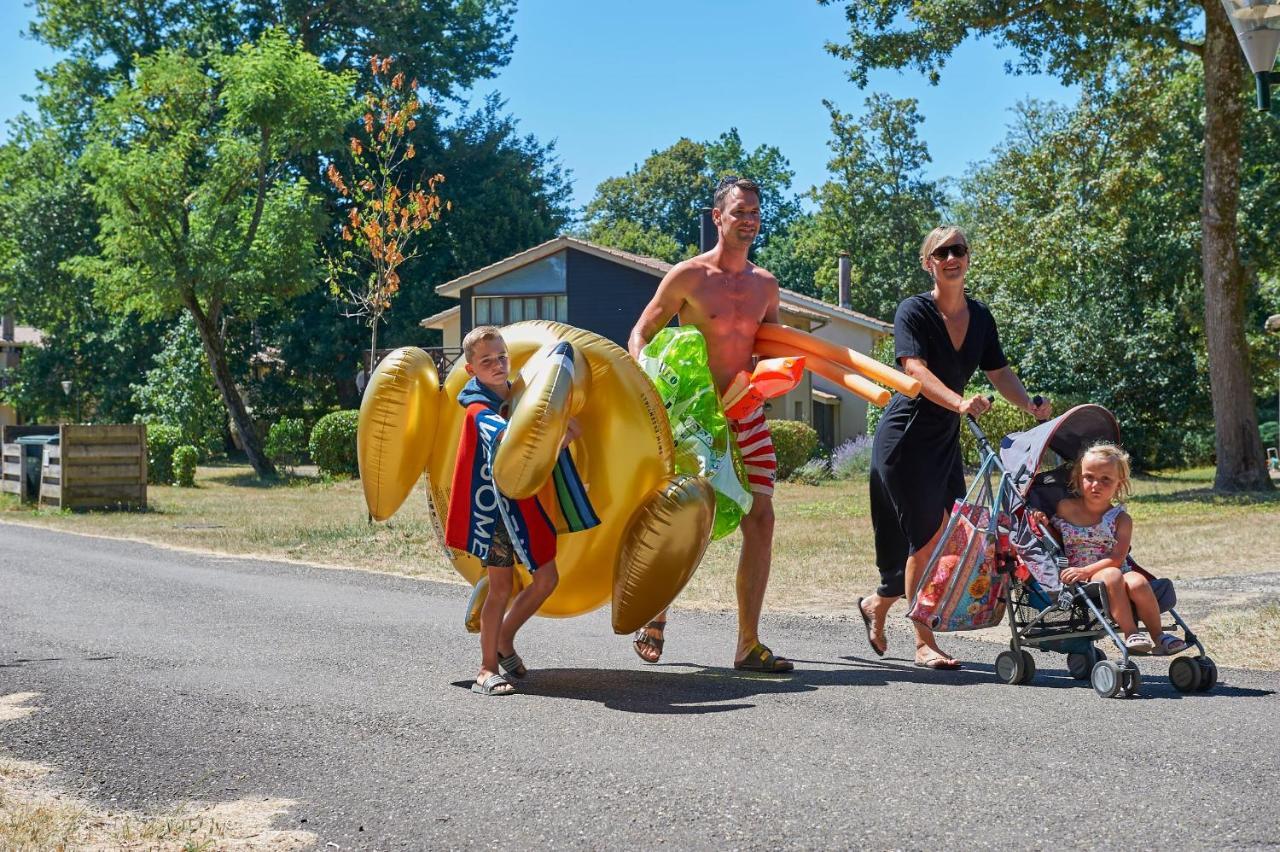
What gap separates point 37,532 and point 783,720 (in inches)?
599

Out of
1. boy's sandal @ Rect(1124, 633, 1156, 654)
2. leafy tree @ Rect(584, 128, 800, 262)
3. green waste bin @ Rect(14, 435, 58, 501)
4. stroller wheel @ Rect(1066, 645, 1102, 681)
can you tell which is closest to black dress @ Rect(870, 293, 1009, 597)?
stroller wheel @ Rect(1066, 645, 1102, 681)

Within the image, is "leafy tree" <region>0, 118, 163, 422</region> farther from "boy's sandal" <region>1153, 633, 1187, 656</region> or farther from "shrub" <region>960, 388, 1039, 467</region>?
"boy's sandal" <region>1153, 633, 1187, 656</region>

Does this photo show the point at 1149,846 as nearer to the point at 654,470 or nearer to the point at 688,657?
the point at 654,470

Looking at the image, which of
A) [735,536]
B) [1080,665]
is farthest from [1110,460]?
[735,536]

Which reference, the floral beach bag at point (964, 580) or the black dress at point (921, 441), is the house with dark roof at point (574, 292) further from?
the floral beach bag at point (964, 580)

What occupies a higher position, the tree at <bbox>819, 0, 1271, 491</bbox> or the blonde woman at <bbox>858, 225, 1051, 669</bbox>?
the tree at <bbox>819, 0, 1271, 491</bbox>

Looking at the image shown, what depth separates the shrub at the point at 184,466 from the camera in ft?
108

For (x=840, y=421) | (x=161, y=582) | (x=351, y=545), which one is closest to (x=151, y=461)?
(x=351, y=545)

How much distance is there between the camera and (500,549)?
662cm

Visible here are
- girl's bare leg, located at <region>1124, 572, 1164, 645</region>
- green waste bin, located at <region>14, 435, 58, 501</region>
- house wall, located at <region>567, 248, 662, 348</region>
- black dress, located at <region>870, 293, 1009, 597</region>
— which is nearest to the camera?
girl's bare leg, located at <region>1124, 572, 1164, 645</region>

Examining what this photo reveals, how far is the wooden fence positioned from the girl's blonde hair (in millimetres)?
19000

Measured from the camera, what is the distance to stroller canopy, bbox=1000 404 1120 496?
692cm

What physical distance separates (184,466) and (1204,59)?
75.3 feet

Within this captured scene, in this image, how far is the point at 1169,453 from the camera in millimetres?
37906
